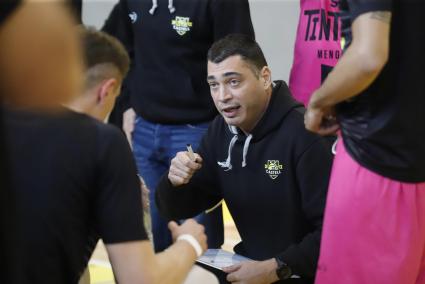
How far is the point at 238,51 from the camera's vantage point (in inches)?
93.4

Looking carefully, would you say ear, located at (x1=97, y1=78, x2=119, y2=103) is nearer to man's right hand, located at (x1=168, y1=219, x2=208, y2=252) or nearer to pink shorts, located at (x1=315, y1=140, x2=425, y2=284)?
man's right hand, located at (x1=168, y1=219, x2=208, y2=252)

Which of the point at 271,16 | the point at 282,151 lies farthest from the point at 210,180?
the point at 271,16

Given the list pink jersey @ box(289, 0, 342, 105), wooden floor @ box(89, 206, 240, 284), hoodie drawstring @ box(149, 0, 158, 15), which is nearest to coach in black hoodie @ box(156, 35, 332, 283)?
pink jersey @ box(289, 0, 342, 105)

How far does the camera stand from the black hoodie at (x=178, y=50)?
2668mm

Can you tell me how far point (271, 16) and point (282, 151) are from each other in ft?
7.65

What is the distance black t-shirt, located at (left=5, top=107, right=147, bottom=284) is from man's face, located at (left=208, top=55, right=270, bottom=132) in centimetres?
92

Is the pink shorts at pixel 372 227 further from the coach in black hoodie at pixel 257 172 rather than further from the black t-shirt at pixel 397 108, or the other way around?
the coach in black hoodie at pixel 257 172

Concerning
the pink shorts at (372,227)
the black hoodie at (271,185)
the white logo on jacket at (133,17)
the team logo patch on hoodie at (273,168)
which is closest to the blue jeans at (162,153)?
the black hoodie at (271,185)

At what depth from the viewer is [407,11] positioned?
5.24ft

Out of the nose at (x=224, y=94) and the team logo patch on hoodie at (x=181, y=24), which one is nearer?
the nose at (x=224, y=94)

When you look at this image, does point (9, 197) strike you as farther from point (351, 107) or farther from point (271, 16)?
point (271, 16)

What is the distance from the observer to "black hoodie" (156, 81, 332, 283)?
7.01 ft

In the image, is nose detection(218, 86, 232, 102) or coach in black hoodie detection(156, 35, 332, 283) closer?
coach in black hoodie detection(156, 35, 332, 283)

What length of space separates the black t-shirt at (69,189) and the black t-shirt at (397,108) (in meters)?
0.61
